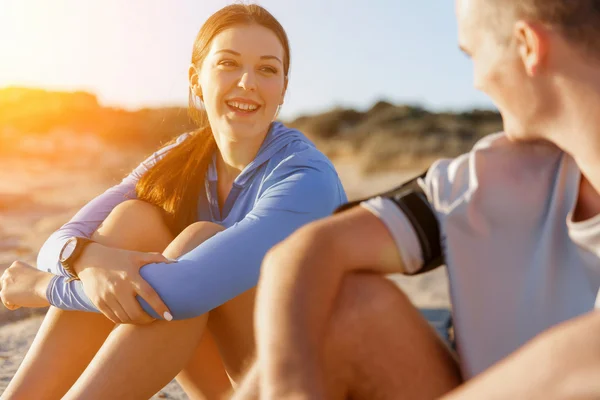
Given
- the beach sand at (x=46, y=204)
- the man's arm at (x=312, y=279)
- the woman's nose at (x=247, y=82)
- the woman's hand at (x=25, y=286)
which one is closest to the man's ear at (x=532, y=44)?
the man's arm at (x=312, y=279)

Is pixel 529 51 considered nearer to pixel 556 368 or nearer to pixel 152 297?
pixel 556 368

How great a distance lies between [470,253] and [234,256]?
831 mm

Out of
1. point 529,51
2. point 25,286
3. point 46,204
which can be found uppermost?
point 529,51

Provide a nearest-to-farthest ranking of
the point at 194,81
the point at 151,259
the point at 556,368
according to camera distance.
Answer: the point at 556,368 → the point at 151,259 → the point at 194,81

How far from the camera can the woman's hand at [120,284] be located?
79.7 inches

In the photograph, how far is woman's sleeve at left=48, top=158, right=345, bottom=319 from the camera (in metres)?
2.03

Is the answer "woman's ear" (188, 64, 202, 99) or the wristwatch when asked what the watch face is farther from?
"woman's ear" (188, 64, 202, 99)

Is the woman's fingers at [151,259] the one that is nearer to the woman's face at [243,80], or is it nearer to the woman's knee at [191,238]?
the woman's knee at [191,238]

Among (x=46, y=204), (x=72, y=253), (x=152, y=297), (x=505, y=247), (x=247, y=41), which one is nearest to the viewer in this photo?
(x=505, y=247)

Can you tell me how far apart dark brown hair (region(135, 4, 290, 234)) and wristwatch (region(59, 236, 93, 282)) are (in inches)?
13.4

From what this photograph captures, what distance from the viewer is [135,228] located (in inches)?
95.7

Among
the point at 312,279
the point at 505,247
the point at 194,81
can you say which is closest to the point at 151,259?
the point at 312,279

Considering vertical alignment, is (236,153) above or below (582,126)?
below

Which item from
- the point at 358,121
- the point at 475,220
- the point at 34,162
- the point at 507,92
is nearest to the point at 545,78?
the point at 507,92
